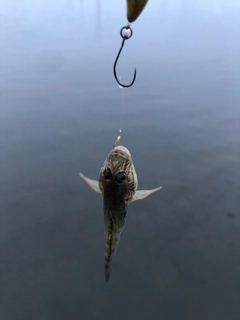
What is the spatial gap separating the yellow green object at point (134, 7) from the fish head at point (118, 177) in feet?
5.05

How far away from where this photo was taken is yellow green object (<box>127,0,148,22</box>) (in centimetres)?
229

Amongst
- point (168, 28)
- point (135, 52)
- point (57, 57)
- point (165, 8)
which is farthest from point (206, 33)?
point (165, 8)

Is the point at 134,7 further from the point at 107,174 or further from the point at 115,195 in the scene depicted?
the point at 115,195

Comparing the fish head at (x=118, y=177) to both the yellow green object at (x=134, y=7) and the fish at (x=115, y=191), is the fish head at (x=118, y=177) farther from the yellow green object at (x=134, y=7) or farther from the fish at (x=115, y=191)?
the yellow green object at (x=134, y=7)

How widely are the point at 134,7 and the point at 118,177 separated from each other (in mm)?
1680

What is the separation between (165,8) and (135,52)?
25.5 meters

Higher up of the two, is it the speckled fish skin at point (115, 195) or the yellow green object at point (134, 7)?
the yellow green object at point (134, 7)

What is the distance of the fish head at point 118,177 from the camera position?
3529 millimetres

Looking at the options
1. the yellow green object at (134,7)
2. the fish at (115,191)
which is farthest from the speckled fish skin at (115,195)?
the yellow green object at (134,7)

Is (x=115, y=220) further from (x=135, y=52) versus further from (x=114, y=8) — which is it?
(x=114, y=8)

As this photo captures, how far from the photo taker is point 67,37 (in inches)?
1094

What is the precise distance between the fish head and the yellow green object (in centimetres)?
154

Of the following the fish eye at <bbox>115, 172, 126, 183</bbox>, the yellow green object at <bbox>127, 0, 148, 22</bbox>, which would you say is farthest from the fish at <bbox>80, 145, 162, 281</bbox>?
the yellow green object at <bbox>127, 0, 148, 22</bbox>

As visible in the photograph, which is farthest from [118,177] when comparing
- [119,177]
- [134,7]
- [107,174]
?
[134,7]
